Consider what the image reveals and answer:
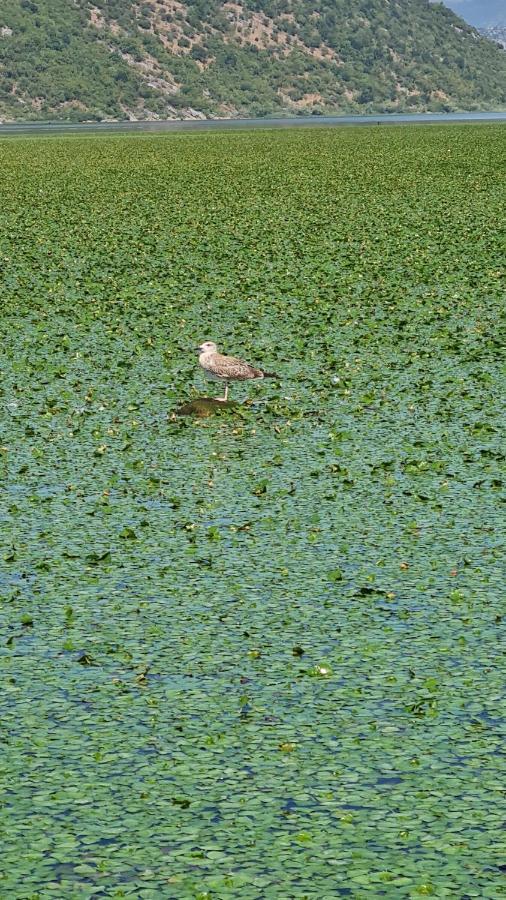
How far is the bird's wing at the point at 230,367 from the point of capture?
14188mm

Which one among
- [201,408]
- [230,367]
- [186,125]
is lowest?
[186,125]

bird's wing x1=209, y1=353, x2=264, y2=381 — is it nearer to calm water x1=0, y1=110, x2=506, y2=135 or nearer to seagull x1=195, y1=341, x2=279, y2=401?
seagull x1=195, y1=341, x2=279, y2=401

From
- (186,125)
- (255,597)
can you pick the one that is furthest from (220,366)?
(186,125)

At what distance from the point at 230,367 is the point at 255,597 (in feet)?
19.5

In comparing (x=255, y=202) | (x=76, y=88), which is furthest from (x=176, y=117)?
(x=255, y=202)

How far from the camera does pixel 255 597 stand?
8508mm

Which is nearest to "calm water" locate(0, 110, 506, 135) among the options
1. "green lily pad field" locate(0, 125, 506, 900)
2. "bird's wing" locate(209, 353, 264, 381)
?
"green lily pad field" locate(0, 125, 506, 900)

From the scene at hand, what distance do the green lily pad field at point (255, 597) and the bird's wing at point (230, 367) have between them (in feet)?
0.80

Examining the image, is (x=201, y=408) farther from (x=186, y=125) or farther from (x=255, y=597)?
(x=186, y=125)

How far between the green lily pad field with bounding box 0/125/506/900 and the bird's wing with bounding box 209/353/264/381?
0.80 feet

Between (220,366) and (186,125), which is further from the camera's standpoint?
(186,125)

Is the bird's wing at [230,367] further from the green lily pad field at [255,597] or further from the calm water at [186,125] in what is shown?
the calm water at [186,125]

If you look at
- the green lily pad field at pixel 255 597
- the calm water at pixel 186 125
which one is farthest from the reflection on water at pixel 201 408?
the calm water at pixel 186 125

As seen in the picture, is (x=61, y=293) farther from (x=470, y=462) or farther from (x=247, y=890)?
(x=247, y=890)
